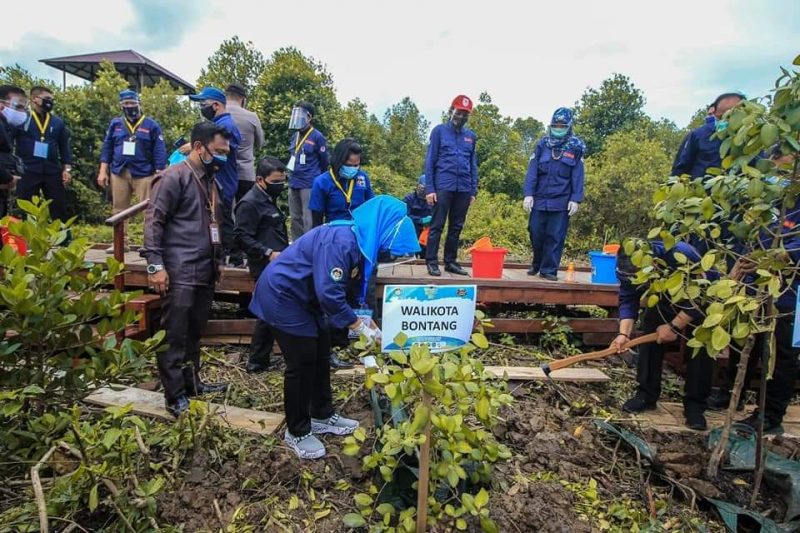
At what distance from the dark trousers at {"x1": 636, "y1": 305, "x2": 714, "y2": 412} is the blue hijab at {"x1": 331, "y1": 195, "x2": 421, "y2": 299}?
188 cm

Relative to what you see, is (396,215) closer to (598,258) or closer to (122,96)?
(598,258)

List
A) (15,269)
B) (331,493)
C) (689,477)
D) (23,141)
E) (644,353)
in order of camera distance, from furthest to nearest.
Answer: (23,141)
(644,353)
(689,477)
(331,493)
(15,269)

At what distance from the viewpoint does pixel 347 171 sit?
187 inches

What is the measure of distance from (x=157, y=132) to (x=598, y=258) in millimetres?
5049

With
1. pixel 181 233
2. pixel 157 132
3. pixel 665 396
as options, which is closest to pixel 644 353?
pixel 665 396

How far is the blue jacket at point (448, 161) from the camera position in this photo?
5.29 meters

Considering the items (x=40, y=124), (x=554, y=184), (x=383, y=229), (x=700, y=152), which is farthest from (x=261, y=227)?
(x=700, y=152)

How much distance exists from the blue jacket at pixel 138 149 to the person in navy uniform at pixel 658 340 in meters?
5.03

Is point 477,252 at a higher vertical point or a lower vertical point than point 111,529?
higher

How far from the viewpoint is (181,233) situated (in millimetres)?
3326

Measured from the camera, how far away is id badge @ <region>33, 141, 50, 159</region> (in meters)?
5.50

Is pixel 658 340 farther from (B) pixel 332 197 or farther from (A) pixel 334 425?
(B) pixel 332 197

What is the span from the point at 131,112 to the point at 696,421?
614cm

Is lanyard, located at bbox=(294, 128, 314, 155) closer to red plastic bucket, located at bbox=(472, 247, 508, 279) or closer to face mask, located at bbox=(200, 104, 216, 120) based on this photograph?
face mask, located at bbox=(200, 104, 216, 120)
